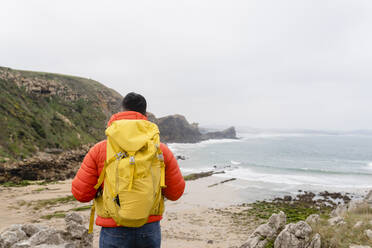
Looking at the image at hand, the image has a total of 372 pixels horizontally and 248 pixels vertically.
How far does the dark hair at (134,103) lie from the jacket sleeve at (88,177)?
48cm

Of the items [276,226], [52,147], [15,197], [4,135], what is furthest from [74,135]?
[276,226]

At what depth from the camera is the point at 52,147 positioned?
3538 centimetres

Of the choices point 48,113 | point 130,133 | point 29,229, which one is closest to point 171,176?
point 130,133

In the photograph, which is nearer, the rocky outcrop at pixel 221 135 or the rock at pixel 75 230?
the rock at pixel 75 230

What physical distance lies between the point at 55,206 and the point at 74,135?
1163 inches

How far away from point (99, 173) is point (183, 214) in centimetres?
1585

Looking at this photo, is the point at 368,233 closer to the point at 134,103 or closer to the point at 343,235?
the point at 343,235

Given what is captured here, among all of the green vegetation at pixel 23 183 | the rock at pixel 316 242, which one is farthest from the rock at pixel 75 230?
the green vegetation at pixel 23 183

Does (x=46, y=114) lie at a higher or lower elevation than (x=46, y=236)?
higher

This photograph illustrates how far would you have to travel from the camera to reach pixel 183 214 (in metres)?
16.8

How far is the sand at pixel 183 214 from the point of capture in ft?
36.3

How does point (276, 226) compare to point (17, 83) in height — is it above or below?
below

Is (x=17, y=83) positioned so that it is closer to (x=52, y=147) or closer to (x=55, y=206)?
(x=52, y=147)

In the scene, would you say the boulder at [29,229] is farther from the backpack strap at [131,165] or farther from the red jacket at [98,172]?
the backpack strap at [131,165]
